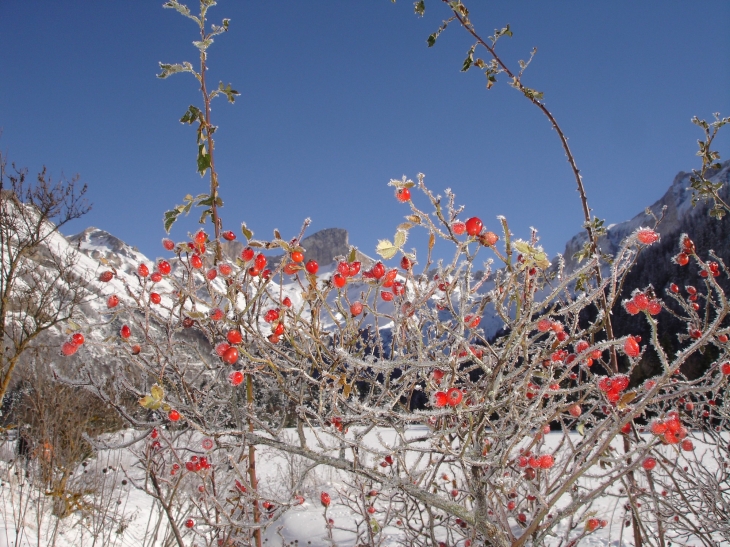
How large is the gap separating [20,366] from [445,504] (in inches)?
389

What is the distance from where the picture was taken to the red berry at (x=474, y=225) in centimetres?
89

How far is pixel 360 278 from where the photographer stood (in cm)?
116

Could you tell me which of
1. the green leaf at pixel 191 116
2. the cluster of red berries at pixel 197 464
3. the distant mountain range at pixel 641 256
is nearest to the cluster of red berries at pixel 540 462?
Result: the distant mountain range at pixel 641 256

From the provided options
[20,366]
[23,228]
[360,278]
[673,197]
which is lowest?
[360,278]

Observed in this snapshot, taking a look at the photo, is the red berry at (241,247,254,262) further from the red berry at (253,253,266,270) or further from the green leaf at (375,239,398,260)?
the green leaf at (375,239,398,260)

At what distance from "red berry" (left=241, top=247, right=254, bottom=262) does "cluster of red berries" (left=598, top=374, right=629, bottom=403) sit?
941 mm

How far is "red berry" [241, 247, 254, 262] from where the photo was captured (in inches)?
45.6

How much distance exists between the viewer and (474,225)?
0.89 meters

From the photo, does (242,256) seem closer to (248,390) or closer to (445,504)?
(248,390)

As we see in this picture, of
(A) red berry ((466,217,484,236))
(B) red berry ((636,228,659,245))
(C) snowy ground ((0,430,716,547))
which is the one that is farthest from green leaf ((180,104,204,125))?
(C) snowy ground ((0,430,716,547))

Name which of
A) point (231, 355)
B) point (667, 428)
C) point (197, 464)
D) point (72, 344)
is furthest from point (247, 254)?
point (667, 428)

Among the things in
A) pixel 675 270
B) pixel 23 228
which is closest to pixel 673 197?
pixel 675 270

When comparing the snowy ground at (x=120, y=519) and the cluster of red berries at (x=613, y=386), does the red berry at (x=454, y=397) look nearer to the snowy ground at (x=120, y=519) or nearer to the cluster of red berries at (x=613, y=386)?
the cluster of red berries at (x=613, y=386)

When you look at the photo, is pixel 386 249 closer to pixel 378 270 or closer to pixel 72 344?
pixel 378 270
